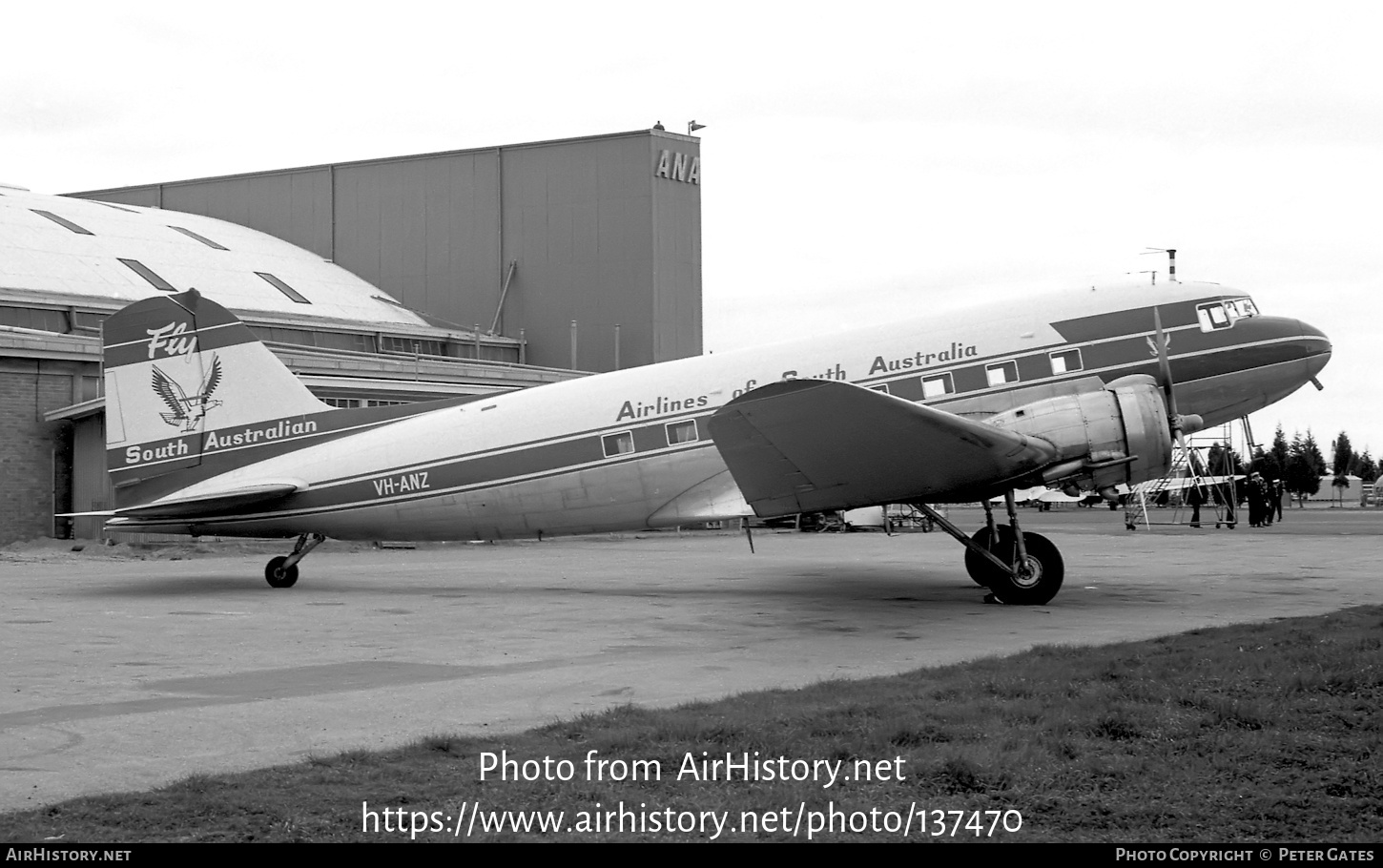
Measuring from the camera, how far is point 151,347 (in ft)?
58.7

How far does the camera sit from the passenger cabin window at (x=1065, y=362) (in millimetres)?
16078

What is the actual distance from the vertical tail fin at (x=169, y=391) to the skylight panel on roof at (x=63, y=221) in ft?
92.3

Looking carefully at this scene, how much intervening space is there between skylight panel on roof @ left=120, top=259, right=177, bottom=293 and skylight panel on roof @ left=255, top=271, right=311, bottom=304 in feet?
14.1

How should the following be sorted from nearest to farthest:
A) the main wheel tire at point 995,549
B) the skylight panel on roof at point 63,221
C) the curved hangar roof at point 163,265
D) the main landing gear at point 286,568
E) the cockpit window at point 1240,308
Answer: the main wheel tire at point 995,549, the cockpit window at point 1240,308, the main landing gear at point 286,568, the curved hangar roof at point 163,265, the skylight panel on roof at point 63,221

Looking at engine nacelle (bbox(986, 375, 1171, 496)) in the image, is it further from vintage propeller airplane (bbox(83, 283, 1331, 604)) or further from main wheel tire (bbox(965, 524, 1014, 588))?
main wheel tire (bbox(965, 524, 1014, 588))

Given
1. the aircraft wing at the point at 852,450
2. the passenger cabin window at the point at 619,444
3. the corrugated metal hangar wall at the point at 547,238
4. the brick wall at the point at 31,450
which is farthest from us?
Answer: the corrugated metal hangar wall at the point at 547,238

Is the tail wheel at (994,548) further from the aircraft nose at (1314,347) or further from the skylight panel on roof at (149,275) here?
the skylight panel on roof at (149,275)

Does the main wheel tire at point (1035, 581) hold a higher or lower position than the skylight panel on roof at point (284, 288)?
lower

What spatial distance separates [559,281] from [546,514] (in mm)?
32145

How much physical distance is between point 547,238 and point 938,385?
34.3 m

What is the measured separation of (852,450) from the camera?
1426 centimetres

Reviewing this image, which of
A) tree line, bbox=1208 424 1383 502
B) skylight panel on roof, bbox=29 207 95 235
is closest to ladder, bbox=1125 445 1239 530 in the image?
tree line, bbox=1208 424 1383 502

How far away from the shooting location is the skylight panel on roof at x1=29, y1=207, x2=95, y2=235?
42.8 m

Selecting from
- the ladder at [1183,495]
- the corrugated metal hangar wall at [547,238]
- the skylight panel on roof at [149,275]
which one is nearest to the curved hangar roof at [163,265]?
the skylight panel on roof at [149,275]
